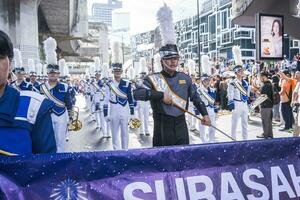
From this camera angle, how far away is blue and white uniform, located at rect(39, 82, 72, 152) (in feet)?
28.9

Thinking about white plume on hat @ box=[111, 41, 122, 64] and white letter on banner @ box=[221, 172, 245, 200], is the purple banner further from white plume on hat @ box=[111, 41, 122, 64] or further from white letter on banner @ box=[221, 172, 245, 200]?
white plume on hat @ box=[111, 41, 122, 64]

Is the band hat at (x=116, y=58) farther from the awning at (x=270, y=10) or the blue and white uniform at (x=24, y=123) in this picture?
the blue and white uniform at (x=24, y=123)

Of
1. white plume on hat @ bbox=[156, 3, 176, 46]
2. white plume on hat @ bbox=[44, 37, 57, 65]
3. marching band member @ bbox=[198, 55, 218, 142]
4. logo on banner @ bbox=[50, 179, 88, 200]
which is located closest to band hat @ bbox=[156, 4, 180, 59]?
white plume on hat @ bbox=[156, 3, 176, 46]

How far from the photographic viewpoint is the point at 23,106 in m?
2.28

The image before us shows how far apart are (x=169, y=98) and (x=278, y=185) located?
2.01 m

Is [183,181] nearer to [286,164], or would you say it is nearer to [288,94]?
[286,164]

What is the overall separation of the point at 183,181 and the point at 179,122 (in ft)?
7.06

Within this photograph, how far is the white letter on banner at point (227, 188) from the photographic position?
115 inches

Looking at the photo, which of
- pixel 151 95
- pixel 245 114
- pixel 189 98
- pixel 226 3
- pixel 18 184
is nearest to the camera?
pixel 18 184

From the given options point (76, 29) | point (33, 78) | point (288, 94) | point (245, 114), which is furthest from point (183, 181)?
point (76, 29)

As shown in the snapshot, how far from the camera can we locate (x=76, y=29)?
47.3m

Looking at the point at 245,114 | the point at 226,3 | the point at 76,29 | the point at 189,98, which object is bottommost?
the point at 245,114

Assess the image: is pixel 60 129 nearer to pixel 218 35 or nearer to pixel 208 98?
pixel 208 98

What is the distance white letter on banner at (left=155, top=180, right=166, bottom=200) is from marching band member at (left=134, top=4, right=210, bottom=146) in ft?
6.80
